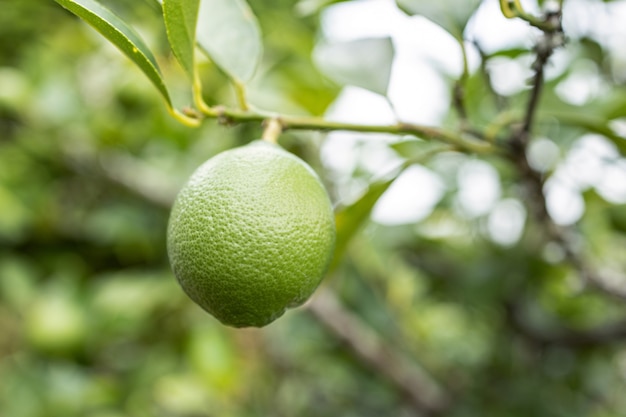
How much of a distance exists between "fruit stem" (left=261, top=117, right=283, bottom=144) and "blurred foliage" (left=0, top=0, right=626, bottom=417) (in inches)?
27.9

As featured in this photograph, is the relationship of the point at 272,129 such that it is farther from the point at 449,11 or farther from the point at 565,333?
the point at 565,333

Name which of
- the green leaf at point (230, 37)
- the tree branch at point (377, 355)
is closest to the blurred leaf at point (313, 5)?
the green leaf at point (230, 37)

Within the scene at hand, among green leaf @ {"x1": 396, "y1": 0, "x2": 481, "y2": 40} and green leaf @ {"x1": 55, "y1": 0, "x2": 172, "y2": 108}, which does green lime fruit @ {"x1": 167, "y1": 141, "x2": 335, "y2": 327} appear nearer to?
green leaf @ {"x1": 55, "y1": 0, "x2": 172, "y2": 108}

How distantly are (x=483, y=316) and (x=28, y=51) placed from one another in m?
1.70

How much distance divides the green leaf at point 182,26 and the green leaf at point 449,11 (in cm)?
29

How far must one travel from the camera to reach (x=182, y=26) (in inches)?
26.6

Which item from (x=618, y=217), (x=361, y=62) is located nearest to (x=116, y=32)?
(x=361, y=62)

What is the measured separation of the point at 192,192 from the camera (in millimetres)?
695

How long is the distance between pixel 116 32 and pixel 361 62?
408 mm

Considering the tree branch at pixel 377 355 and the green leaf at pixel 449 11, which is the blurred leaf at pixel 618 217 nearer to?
the tree branch at pixel 377 355

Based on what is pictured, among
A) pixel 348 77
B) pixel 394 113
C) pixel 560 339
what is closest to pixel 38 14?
pixel 348 77

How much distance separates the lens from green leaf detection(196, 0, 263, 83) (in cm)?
82

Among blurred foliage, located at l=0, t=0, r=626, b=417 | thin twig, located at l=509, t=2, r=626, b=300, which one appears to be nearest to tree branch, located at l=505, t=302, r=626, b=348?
blurred foliage, located at l=0, t=0, r=626, b=417

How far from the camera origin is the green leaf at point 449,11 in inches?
32.9
